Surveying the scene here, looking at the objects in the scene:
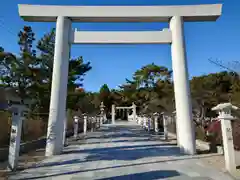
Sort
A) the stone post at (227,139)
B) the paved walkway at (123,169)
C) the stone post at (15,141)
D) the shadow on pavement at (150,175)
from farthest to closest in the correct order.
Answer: the stone post at (15,141), the stone post at (227,139), the paved walkway at (123,169), the shadow on pavement at (150,175)

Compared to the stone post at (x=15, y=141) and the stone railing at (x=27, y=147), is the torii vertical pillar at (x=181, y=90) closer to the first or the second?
the stone post at (x=15, y=141)

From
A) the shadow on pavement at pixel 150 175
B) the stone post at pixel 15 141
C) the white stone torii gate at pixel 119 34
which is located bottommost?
the shadow on pavement at pixel 150 175

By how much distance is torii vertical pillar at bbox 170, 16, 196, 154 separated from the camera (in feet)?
22.1

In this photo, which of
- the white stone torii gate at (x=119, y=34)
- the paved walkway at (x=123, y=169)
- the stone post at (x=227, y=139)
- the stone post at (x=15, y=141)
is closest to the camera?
the paved walkway at (x=123, y=169)

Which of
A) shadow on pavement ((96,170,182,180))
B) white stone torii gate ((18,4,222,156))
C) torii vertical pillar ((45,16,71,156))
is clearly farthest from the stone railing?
shadow on pavement ((96,170,182,180))

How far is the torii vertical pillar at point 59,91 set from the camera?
673 cm

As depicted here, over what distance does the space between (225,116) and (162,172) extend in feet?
6.72

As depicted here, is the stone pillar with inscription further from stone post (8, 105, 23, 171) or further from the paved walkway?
the paved walkway

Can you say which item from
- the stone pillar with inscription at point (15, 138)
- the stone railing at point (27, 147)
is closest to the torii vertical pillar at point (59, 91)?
the stone railing at point (27, 147)

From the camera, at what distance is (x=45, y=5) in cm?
723

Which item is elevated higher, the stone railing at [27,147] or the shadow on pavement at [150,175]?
the stone railing at [27,147]

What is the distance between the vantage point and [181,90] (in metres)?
6.97

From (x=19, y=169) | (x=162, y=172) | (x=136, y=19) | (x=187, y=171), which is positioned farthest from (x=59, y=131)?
(x=136, y=19)

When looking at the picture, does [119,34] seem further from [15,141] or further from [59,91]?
[15,141]
